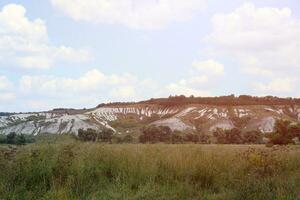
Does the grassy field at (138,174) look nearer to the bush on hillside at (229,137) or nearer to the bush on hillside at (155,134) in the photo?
the bush on hillside at (229,137)

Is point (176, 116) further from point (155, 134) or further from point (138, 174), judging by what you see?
point (138, 174)

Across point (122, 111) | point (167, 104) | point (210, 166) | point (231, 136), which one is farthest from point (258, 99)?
point (210, 166)

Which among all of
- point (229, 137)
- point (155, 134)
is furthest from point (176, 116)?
point (229, 137)

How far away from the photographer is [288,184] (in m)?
10.9

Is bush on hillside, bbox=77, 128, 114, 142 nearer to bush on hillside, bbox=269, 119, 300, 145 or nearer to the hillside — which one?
bush on hillside, bbox=269, 119, 300, 145

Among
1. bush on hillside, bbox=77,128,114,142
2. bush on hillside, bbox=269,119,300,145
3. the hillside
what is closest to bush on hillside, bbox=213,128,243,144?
the hillside

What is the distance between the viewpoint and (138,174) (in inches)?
459

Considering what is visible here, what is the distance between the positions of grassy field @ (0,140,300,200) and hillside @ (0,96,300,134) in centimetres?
10913

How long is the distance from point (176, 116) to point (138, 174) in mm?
149683

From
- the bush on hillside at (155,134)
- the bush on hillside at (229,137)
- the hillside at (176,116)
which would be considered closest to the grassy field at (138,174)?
the bush on hillside at (229,137)

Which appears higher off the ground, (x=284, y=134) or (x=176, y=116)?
(x=176, y=116)

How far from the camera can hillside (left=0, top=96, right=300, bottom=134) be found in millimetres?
137500

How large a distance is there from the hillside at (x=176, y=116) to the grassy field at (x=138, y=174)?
109 metres

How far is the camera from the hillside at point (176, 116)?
13750 cm
